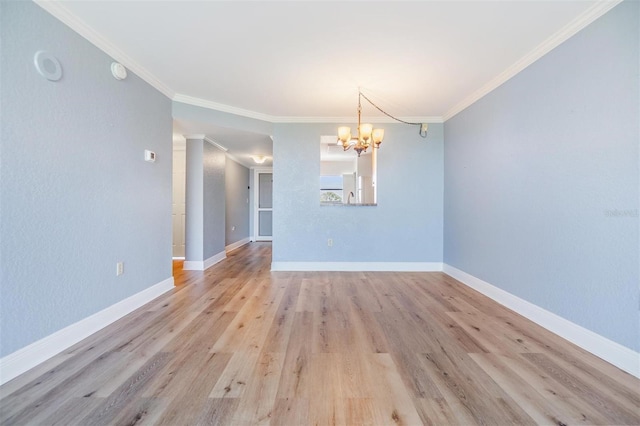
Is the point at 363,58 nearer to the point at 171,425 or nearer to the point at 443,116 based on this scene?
the point at 443,116

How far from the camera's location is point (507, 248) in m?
2.52

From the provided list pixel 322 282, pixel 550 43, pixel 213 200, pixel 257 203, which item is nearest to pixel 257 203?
pixel 257 203

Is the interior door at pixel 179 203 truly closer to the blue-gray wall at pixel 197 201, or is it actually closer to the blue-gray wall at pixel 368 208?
the blue-gray wall at pixel 197 201

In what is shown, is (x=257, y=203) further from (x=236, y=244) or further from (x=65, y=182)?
(x=65, y=182)

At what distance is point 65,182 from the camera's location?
5.79ft

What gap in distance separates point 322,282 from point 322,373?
6.06 ft

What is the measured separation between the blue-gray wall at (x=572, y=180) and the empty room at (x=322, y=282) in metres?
0.01

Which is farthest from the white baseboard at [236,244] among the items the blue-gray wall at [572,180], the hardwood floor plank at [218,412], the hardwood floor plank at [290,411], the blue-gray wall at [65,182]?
the blue-gray wall at [572,180]

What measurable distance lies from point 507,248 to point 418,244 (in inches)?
56.0

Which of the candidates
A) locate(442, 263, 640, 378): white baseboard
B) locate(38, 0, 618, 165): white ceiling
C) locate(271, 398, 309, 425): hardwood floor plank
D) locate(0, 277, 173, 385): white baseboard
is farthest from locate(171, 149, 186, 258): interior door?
locate(442, 263, 640, 378): white baseboard

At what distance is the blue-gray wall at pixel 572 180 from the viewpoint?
1.54 m

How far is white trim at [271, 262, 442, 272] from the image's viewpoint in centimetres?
387

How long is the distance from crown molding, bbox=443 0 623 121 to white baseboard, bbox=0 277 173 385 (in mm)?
4201

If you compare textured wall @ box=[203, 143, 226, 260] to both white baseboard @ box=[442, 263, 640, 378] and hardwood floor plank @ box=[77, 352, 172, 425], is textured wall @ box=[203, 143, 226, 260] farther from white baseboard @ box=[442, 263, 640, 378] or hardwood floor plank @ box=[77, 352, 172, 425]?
white baseboard @ box=[442, 263, 640, 378]
